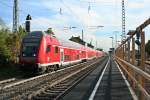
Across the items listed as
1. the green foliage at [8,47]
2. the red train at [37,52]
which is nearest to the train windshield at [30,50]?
the red train at [37,52]

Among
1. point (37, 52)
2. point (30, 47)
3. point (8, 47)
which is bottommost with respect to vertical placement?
point (37, 52)

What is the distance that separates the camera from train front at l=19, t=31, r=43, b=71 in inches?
1142

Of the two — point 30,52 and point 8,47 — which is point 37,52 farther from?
point 8,47

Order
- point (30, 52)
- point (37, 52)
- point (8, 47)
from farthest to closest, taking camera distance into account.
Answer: point (8, 47)
point (30, 52)
point (37, 52)

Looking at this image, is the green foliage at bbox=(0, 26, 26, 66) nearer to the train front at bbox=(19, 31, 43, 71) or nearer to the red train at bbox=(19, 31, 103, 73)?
the red train at bbox=(19, 31, 103, 73)

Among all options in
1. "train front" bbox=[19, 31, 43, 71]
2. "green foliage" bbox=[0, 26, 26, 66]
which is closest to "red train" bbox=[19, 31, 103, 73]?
"train front" bbox=[19, 31, 43, 71]

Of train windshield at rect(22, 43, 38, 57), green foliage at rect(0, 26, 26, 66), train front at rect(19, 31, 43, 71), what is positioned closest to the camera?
train front at rect(19, 31, 43, 71)

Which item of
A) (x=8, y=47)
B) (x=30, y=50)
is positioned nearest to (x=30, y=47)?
(x=30, y=50)

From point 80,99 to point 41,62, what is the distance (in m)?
14.6

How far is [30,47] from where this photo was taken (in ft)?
97.6

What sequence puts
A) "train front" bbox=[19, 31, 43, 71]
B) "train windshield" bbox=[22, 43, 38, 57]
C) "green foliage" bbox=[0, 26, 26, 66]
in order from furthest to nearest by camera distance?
"green foliage" bbox=[0, 26, 26, 66], "train windshield" bbox=[22, 43, 38, 57], "train front" bbox=[19, 31, 43, 71]

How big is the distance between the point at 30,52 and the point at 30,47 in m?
0.39

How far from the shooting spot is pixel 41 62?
29312mm

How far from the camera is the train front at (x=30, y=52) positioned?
2902 cm
